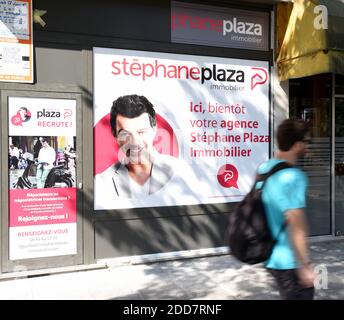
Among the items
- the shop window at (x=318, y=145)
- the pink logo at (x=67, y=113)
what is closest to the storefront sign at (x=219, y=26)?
the shop window at (x=318, y=145)

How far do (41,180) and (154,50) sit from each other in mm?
2342

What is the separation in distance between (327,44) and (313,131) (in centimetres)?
183

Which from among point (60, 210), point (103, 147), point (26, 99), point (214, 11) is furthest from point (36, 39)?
point (214, 11)

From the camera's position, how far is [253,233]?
2.60 metres

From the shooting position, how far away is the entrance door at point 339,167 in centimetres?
730

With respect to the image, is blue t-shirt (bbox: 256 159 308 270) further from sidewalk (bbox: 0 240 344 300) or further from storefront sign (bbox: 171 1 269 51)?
storefront sign (bbox: 171 1 269 51)

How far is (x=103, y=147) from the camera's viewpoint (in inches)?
222

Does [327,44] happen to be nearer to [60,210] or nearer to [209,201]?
[209,201]

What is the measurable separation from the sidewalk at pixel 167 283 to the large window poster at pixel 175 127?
93 cm

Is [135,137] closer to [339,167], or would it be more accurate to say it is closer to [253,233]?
[253,233]

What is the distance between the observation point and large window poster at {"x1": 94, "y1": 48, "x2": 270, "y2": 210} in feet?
18.6

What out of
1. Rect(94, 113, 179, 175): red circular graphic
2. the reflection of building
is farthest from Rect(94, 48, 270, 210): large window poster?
the reflection of building

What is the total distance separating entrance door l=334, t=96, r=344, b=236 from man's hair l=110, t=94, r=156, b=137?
136 inches

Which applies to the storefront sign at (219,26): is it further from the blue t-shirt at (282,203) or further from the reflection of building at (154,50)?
the blue t-shirt at (282,203)
